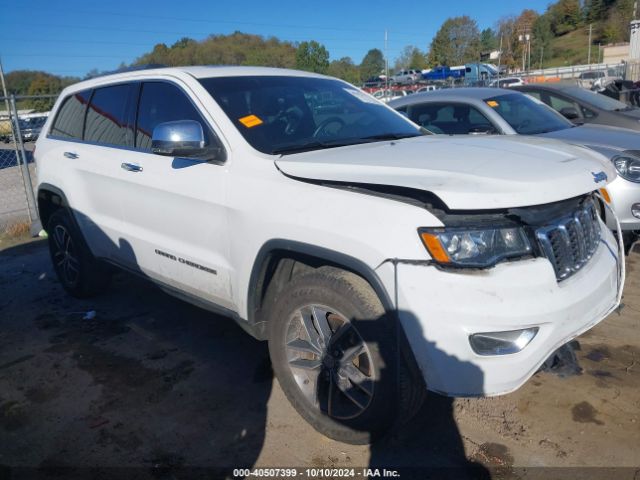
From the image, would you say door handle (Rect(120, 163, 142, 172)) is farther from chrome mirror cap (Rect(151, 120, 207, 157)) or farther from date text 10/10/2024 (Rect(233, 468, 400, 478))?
date text 10/10/2024 (Rect(233, 468, 400, 478))

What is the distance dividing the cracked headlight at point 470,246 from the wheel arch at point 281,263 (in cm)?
29

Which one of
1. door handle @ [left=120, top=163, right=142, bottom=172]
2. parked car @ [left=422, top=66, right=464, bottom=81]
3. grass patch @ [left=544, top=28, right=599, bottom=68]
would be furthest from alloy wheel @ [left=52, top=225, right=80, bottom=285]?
grass patch @ [left=544, top=28, right=599, bottom=68]

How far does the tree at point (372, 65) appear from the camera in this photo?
64800mm

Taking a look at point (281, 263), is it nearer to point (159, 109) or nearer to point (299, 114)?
point (299, 114)

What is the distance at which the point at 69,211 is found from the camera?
4691 millimetres

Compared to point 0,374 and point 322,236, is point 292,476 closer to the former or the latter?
point 322,236

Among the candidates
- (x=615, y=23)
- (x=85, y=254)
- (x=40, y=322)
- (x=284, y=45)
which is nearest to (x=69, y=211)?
(x=85, y=254)

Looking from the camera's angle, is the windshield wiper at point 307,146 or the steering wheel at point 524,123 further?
the steering wheel at point 524,123

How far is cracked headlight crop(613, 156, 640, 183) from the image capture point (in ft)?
16.6

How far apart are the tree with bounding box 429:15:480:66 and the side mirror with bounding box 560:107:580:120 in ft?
200

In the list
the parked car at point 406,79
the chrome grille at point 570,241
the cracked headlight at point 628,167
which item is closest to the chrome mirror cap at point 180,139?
the chrome grille at point 570,241

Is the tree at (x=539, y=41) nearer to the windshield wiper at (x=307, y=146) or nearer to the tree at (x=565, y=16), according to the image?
the tree at (x=565, y=16)

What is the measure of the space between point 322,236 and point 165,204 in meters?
1.42

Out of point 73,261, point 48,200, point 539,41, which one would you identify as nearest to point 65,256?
point 73,261
